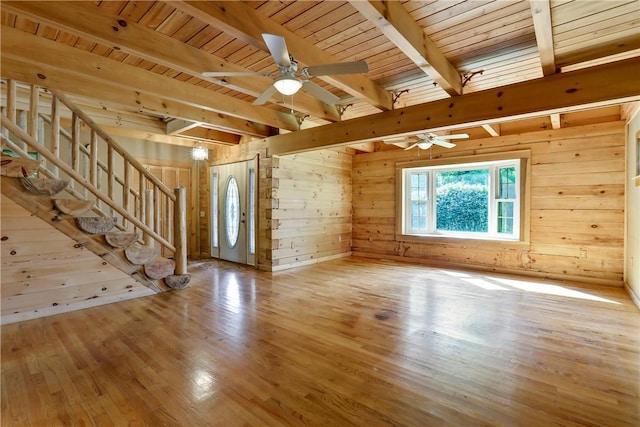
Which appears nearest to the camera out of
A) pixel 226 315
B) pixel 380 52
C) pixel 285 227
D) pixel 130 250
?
pixel 380 52

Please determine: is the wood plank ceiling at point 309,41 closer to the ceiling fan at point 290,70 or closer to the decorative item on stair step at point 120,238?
the ceiling fan at point 290,70

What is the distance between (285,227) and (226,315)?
8.56 feet

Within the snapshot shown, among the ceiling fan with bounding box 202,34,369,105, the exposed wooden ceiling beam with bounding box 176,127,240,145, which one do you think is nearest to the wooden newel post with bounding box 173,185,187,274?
the exposed wooden ceiling beam with bounding box 176,127,240,145

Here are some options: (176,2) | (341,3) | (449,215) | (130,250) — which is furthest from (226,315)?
(449,215)

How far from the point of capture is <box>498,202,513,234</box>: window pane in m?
5.55

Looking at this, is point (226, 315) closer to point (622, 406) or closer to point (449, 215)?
point (622, 406)

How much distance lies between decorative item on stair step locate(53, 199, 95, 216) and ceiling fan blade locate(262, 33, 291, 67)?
2.79m

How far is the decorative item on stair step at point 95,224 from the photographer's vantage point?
346 centimetres

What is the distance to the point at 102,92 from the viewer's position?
365cm

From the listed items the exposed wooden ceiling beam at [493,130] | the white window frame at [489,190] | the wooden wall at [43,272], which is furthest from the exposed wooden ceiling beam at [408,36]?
the wooden wall at [43,272]

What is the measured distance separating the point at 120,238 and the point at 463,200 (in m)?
5.78

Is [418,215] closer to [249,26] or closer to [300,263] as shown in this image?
[300,263]

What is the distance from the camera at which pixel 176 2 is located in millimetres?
1890

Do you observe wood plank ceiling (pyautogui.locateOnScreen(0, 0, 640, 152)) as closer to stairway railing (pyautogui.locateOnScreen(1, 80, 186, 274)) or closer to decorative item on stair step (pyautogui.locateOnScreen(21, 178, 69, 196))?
stairway railing (pyautogui.locateOnScreen(1, 80, 186, 274))
